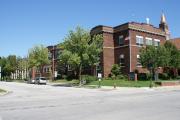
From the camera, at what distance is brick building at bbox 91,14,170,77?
5262 centimetres

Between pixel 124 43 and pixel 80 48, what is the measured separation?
32.7 feet

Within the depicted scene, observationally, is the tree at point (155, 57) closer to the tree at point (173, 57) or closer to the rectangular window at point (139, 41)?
the tree at point (173, 57)

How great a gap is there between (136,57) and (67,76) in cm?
1671

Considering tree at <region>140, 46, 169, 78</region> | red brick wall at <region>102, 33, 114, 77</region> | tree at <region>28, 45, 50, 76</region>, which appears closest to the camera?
tree at <region>140, 46, 169, 78</region>

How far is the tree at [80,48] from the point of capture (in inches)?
1836

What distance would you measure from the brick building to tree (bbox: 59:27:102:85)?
6.15 metres

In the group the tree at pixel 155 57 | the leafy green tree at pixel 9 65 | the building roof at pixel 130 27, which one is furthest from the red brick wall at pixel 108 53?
the leafy green tree at pixel 9 65

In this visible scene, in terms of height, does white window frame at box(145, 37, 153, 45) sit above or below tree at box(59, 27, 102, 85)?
above

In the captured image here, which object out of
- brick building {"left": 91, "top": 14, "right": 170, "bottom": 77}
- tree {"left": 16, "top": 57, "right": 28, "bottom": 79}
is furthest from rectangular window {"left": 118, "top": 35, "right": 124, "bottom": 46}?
tree {"left": 16, "top": 57, "right": 28, "bottom": 79}

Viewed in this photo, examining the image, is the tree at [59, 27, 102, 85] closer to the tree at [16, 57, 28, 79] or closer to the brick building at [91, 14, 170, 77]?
the brick building at [91, 14, 170, 77]

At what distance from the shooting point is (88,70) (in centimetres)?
5838

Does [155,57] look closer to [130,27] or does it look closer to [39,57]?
[130,27]

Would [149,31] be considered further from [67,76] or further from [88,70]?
[67,76]

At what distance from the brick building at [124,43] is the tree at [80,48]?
615 centimetres
